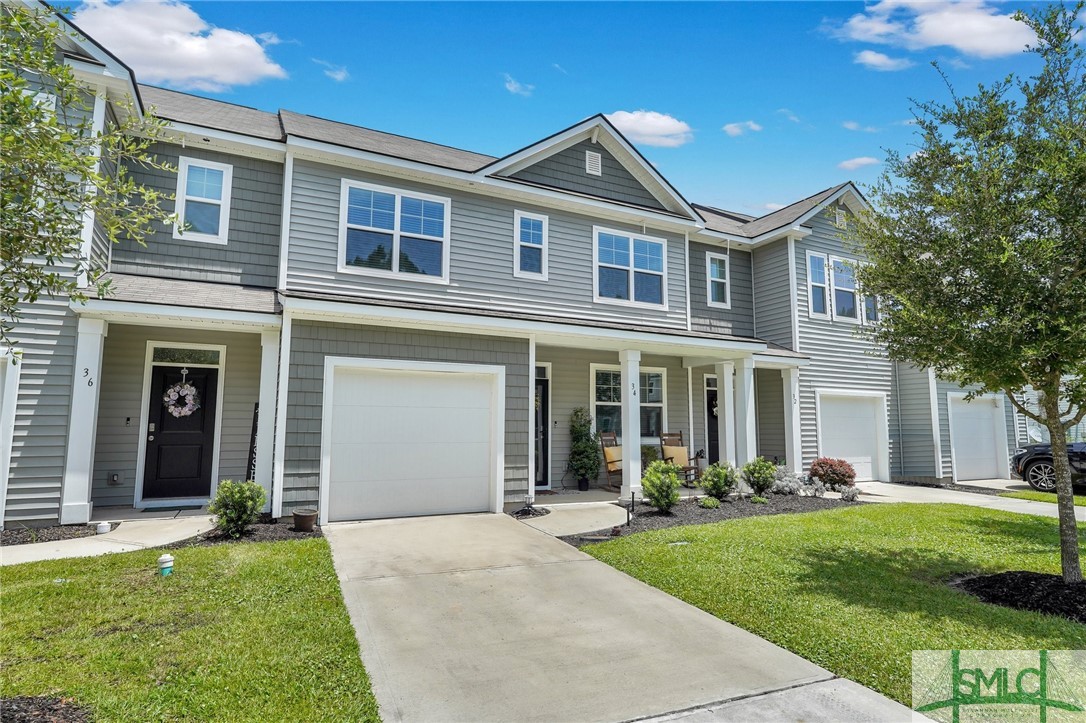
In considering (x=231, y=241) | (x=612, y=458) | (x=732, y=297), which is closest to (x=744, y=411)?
(x=612, y=458)

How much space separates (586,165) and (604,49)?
2.33m

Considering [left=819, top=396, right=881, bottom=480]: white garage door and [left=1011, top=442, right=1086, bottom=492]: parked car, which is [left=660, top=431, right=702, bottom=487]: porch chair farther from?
[left=1011, top=442, right=1086, bottom=492]: parked car

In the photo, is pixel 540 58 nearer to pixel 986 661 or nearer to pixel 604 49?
pixel 604 49

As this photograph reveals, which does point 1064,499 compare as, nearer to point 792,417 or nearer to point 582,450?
point 582,450

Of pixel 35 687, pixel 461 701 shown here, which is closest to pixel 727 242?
pixel 461 701

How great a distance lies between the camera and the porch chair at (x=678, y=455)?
12.0 m

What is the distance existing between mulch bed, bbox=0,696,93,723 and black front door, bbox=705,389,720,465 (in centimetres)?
1235

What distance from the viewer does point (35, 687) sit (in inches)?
125

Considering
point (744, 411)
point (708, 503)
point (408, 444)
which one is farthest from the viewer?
point (744, 411)

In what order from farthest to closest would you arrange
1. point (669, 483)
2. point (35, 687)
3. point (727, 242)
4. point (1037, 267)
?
point (727, 242) → point (669, 483) → point (1037, 267) → point (35, 687)

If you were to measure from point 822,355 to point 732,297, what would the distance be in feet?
8.35

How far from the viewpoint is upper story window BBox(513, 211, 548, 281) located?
35.3 ft

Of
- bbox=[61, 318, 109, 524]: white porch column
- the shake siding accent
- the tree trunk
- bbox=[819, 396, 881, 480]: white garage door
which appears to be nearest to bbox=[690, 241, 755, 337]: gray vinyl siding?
the shake siding accent

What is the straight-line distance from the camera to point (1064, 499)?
525 centimetres
